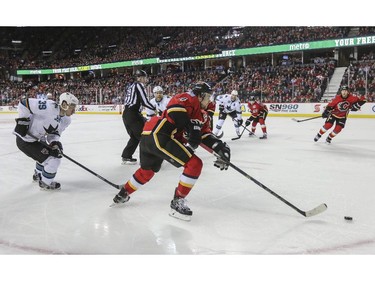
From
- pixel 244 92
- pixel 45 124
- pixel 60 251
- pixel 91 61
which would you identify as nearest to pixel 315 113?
pixel 244 92

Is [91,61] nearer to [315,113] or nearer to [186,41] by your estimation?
[186,41]

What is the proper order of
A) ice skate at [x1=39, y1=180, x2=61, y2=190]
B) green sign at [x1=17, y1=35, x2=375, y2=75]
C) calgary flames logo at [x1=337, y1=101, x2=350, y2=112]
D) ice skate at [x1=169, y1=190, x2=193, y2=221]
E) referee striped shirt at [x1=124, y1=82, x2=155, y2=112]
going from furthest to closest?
green sign at [x1=17, y1=35, x2=375, y2=75] → calgary flames logo at [x1=337, y1=101, x2=350, y2=112] → referee striped shirt at [x1=124, y1=82, x2=155, y2=112] → ice skate at [x1=39, y1=180, x2=61, y2=190] → ice skate at [x1=169, y1=190, x2=193, y2=221]

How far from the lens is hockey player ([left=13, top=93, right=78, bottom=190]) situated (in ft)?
10.5

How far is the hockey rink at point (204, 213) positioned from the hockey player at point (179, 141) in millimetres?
275

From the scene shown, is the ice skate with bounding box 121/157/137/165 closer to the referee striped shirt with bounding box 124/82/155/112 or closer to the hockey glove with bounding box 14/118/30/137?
the referee striped shirt with bounding box 124/82/155/112

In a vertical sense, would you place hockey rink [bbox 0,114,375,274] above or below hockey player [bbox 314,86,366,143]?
below

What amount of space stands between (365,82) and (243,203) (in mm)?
10965

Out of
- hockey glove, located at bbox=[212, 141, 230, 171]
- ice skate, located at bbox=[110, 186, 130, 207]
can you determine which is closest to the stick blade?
hockey glove, located at bbox=[212, 141, 230, 171]

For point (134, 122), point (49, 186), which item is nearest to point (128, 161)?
point (134, 122)

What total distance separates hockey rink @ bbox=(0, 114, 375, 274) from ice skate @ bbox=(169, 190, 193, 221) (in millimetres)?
56

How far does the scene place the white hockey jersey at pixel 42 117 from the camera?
317cm

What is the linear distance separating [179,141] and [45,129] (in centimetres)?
145

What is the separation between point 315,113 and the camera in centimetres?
1255

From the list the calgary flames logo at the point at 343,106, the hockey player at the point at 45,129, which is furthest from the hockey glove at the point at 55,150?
the calgary flames logo at the point at 343,106
